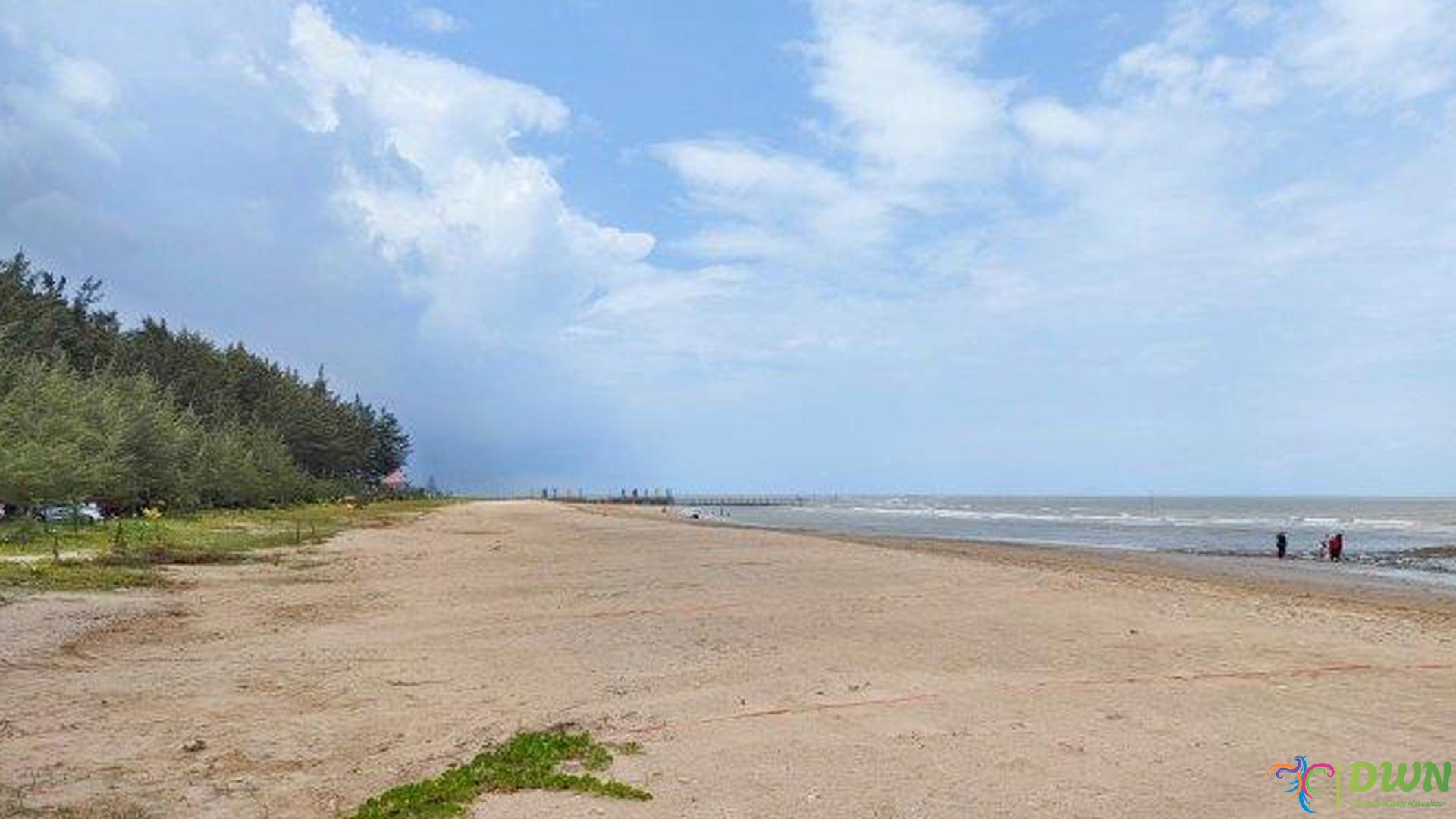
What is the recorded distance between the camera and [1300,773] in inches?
293

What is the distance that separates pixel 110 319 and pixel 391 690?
93.9 meters

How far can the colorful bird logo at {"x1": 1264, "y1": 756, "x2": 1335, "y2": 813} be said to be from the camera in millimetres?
7000

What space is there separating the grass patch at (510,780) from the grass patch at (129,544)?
598 inches

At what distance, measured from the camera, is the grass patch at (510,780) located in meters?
6.31

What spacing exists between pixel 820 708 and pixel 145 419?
47.9 meters

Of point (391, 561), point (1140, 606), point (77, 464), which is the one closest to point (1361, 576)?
point (1140, 606)

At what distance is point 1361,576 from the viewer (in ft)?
109

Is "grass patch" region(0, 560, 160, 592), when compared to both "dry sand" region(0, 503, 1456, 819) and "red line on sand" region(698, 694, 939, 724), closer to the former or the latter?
"dry sand" region(0, 503, 1456, 819)

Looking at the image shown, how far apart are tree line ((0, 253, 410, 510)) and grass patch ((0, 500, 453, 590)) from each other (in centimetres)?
150

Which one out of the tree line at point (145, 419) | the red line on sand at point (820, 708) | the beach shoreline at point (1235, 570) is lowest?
the beach shoreline at point (1235, 570)

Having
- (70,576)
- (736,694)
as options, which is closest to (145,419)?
(70,576)

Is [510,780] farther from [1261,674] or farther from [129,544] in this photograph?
[129,544]

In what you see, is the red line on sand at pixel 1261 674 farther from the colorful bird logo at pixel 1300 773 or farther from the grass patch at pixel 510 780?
the grass patch at pixel 510 780

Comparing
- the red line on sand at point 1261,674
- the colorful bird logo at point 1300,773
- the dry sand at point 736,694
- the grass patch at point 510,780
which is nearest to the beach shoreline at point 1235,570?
the dry sand at point 736,694
